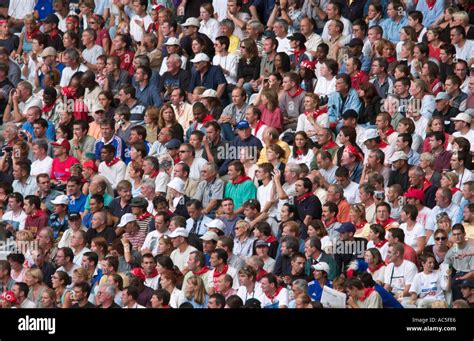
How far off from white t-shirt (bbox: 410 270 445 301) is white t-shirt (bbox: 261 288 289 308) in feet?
4.66

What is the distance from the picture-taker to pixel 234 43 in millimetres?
→ 28656

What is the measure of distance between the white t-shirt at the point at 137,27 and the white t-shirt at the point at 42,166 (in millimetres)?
2854

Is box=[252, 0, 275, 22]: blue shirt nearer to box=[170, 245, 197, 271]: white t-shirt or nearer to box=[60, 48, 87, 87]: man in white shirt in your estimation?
box=[60, 48, 87, 87]: man in white shirt

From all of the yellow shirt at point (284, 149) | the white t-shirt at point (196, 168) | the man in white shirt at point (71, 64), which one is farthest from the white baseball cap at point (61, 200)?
the man in white shirt at point (71, 64)

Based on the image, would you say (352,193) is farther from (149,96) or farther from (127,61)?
(127,61)

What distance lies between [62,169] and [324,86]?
339 centimetres

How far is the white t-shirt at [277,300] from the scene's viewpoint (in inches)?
961

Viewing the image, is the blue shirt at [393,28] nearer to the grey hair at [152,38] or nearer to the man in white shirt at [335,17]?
the man in white shirt at [335,17]

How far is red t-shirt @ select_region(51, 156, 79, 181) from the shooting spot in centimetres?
2728

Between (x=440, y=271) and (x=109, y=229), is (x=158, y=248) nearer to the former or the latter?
(x=109, y=229)

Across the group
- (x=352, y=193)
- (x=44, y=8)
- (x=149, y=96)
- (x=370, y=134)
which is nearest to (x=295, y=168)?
(x=352, y=193)
